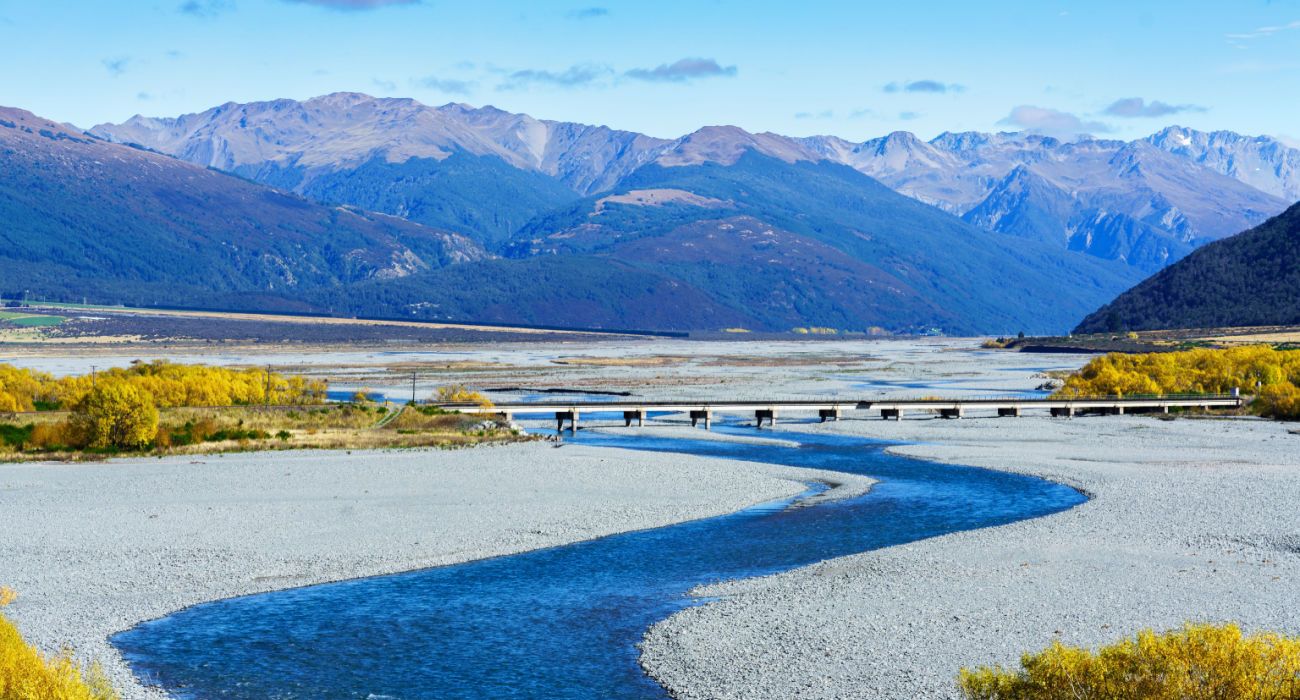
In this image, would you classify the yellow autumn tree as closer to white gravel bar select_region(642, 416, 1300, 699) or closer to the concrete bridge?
the concrete bridge

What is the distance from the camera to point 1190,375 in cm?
10144

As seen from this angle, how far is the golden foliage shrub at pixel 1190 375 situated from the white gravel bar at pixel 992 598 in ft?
Result: 172

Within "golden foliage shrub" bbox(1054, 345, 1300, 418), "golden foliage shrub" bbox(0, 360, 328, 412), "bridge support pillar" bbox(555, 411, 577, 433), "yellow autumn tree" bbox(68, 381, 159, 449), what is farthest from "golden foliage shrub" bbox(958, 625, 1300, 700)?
"golden foliage shrub" bbox(1054, 345, 1300, 418)

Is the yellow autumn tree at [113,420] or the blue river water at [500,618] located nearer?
the blue river water at [500,618]

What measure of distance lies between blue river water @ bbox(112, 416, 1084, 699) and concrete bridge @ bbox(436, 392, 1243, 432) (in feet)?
114

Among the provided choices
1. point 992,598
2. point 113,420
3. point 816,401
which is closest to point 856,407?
point 816,401

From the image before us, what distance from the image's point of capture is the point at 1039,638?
24.8 metres

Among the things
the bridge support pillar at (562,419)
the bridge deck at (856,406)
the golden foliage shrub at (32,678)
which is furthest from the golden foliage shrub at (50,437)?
the golden foliage shrub at (32,678)

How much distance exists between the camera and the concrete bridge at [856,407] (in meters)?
76.2

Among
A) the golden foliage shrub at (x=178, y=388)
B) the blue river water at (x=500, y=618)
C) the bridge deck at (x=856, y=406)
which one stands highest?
the golden foliage shrub at (x=178, y=388)

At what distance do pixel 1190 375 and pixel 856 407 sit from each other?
35449mm

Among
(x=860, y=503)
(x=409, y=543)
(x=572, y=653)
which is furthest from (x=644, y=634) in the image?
(x=860, y=503)

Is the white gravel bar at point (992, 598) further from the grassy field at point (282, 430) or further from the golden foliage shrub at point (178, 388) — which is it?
the golden foliage shrub at point (178, 388)

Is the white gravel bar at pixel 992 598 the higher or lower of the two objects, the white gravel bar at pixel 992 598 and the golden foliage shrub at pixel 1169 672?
the lower
